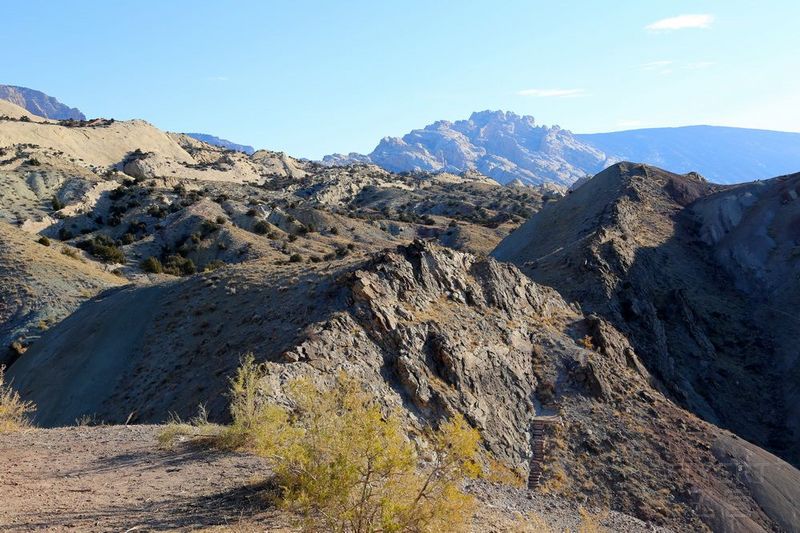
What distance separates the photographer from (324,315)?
60.6 feet

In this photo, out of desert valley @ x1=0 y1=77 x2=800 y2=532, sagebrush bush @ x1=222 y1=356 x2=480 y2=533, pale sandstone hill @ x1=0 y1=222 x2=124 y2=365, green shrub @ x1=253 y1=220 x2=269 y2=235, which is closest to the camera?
sagebrush bush @ x1=222 y1=356 x2=480 y2=533

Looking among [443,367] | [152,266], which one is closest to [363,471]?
[443,367]

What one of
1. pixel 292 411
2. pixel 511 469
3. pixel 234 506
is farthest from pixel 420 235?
pixel 234 506

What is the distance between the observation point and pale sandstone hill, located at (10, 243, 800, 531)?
1758 centimetres

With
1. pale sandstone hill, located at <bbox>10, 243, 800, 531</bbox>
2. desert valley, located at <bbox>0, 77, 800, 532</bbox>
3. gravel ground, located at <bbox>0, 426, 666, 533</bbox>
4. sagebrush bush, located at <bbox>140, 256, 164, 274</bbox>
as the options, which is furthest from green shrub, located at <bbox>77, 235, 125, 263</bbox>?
gravel ground, located at <bbox>0, 426, 666, 533</bbox>

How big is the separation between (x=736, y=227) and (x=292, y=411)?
39407 millimetres

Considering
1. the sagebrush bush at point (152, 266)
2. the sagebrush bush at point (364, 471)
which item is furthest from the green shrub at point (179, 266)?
the sagebrush bush at point (364, 471)

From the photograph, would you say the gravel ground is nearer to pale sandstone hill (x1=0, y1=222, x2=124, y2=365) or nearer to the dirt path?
the dirt path

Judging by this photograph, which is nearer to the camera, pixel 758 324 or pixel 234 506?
pixel 234 506

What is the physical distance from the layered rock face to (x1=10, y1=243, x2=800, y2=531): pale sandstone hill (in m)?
5.88

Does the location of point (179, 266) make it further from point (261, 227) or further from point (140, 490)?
point (140, 490)

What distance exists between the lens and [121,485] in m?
9.20

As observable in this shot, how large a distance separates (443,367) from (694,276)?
1009 inches

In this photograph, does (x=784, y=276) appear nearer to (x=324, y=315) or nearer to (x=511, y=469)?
(x=511, y=469)
